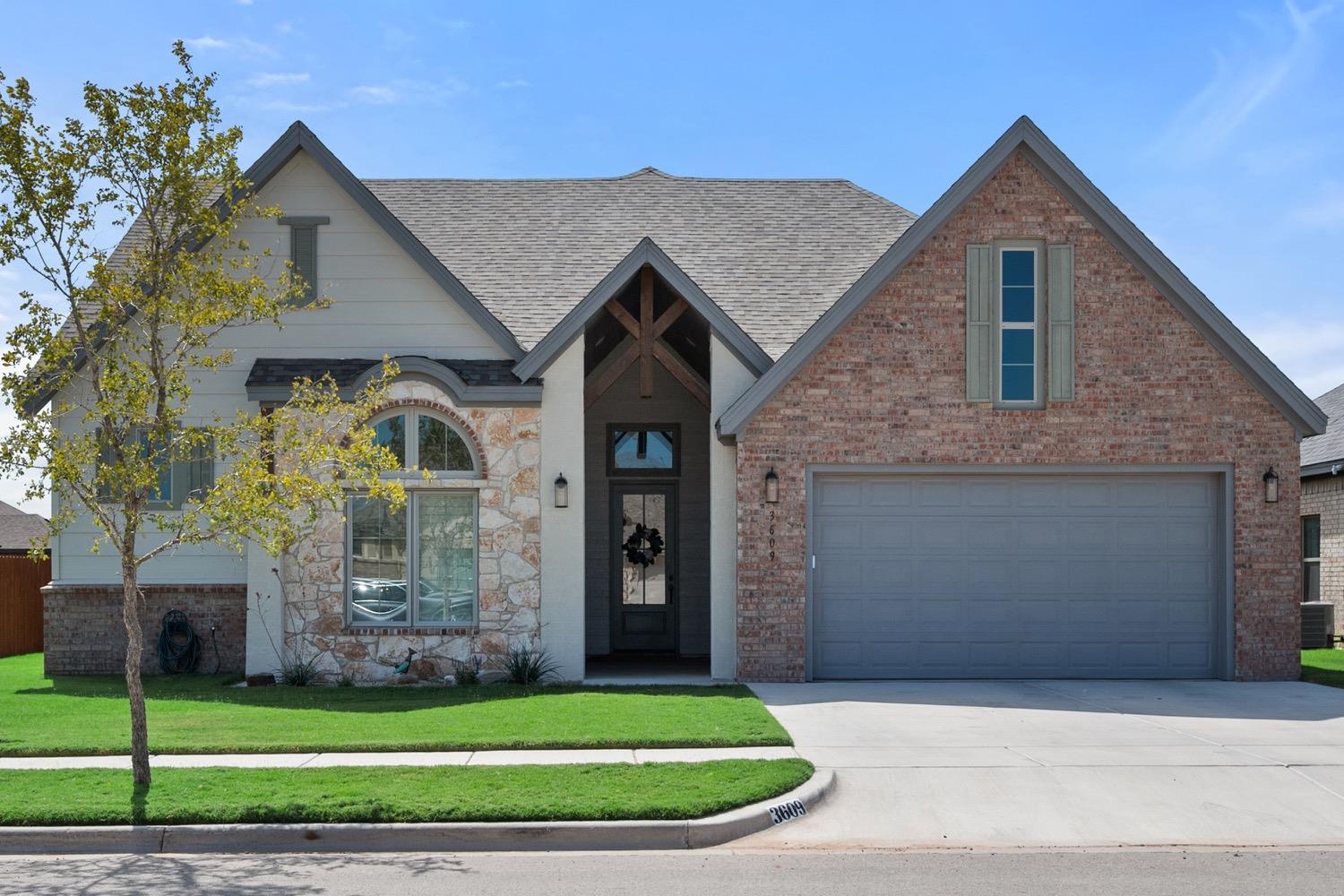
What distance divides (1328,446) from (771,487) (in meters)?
13.0

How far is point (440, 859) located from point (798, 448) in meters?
8.22

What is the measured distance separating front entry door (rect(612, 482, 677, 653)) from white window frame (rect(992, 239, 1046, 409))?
560 centimetres

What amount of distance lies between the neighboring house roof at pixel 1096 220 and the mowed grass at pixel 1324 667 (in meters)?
3.40

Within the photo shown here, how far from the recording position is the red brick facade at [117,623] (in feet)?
53.6

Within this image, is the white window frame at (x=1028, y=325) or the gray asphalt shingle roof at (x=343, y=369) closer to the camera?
the white window frame at (x=1028, y=325)

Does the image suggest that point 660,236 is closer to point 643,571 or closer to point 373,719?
point 643,571

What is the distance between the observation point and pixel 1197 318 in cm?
1525

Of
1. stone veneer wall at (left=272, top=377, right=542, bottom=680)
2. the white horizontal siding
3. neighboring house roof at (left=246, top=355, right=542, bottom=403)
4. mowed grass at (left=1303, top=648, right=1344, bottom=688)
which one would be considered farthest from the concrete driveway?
the white horizontal siding

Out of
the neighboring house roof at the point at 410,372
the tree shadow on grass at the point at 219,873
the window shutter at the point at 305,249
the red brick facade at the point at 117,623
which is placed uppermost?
the window shutter at the point at 305,249

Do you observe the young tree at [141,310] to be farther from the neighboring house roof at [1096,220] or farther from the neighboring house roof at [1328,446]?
the neighboring house roof at [1328,446]

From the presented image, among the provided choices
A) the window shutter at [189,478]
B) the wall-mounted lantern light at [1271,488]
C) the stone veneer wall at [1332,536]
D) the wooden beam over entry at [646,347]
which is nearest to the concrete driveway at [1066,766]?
the wall-mounted lantern light at [1271,488]

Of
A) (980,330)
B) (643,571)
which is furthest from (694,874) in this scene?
(643,571)

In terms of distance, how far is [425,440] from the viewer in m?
15.6

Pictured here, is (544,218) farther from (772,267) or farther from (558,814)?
(558,814)
